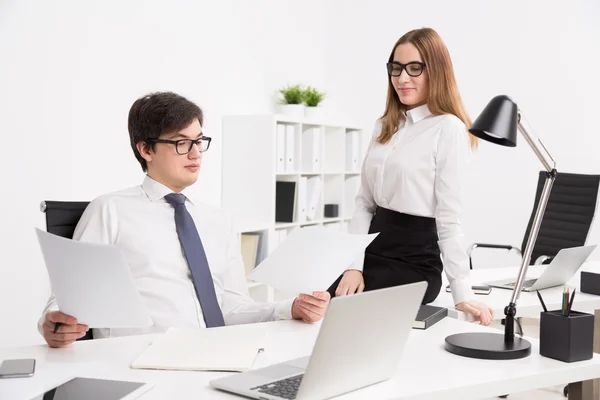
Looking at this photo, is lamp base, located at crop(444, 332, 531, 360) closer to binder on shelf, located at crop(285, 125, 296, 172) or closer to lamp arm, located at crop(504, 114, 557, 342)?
lamp arm, located at crop(504, 114, 557, 342)

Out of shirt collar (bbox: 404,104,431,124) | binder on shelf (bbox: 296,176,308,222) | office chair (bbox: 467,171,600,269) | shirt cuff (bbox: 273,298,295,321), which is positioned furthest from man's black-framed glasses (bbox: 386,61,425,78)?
binder on shelf (bbox: 296,176,308,222)

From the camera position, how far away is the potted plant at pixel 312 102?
17.3 feet

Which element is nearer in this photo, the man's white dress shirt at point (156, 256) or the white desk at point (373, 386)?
the white desk at point (373, 386)

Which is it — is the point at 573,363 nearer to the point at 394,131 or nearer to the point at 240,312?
the point at 240,312

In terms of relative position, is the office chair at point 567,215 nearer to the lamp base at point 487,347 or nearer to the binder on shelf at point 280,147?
the binder on shelf at point 280,147

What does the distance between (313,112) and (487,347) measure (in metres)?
3.80

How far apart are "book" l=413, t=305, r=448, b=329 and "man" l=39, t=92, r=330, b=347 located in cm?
25

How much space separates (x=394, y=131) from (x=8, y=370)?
5.22 ft

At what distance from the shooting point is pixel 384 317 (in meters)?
1.34

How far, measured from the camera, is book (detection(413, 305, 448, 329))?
6.16 feet

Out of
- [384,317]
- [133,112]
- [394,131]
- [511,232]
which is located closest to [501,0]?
[511,232]

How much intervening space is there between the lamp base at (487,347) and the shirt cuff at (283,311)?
48cm

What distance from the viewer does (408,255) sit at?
243 centimetres

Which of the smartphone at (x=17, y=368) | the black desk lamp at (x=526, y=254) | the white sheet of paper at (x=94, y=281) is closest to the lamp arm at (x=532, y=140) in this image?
the black desk lamp at (x=526, y=254)
